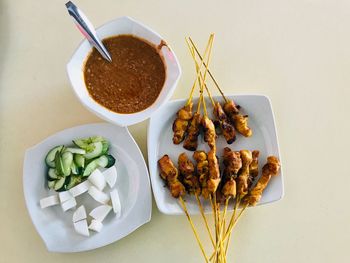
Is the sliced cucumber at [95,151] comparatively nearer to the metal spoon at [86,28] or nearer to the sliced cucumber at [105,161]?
the sliced cucumber at [105,161]

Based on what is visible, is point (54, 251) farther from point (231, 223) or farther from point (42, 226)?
point (231, 223)

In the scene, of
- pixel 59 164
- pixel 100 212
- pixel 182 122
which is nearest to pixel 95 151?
pixel 59 164

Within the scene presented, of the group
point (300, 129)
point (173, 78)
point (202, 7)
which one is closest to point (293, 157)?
point (300, 129)

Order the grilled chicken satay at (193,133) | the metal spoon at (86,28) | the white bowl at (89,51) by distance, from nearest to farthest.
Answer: the metal spoon at (86,28) < the white bowl at (89,51) < the grilled chicken satay at (193,133)

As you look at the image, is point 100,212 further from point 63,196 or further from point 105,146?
point 105,146

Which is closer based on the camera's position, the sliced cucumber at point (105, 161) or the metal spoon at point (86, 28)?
the metal spoon at point (86, 28)

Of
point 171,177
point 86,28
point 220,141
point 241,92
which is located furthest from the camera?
point 241,92

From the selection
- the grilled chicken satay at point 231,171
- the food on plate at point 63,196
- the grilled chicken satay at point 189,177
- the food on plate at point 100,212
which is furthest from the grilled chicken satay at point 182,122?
the food on plate at point 63,196
